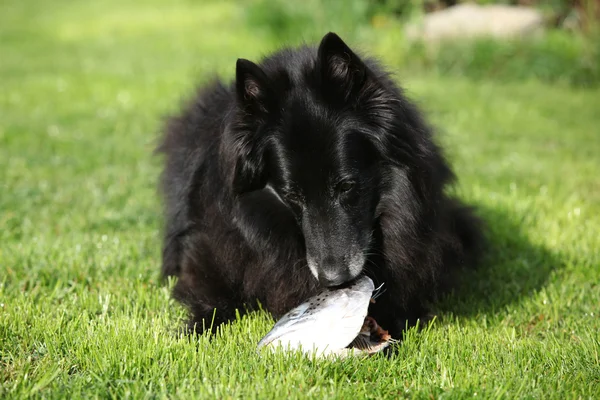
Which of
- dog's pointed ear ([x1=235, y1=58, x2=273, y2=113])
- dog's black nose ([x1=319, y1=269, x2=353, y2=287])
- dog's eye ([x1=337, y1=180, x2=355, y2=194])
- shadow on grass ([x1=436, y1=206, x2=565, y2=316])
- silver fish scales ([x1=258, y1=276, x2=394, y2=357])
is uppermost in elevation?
dog's pointed ear ([x1=235, y1=58, x2=273, y2=113])

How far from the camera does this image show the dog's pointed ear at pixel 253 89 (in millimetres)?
3125

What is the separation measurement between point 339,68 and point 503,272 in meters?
2.27

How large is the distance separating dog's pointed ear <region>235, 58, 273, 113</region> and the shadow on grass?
5.64ft

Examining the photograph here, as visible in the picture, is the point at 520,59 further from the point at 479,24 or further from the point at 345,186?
the point at 345,186

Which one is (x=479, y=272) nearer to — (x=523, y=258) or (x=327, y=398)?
(x=523, y=258)

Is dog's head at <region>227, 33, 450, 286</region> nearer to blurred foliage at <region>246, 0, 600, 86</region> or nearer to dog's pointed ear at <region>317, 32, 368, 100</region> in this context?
dog's pointed ear at <region>317, 32, 368, 100</region>

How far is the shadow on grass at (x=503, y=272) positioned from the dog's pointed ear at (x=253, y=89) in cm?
172

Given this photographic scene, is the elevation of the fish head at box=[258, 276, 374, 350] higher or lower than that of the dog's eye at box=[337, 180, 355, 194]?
lower

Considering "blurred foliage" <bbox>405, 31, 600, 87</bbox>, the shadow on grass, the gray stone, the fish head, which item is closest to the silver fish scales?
the fish head

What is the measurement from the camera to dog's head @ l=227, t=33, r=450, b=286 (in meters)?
3.15

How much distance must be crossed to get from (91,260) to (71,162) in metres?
3.02

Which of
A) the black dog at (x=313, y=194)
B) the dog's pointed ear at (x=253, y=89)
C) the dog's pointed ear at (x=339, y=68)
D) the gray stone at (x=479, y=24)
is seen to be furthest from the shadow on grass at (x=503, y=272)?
the gray stone at (x=479, y=24)

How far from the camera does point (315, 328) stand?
3.05m

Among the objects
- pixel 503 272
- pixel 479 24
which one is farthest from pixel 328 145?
pixel 479 24
